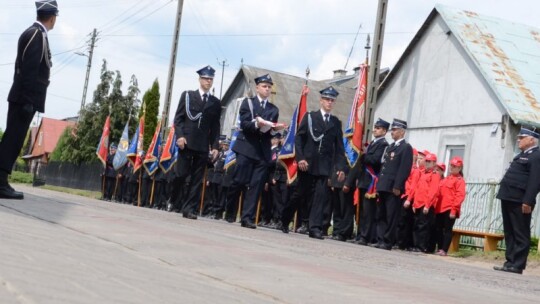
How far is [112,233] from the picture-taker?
6535 mm

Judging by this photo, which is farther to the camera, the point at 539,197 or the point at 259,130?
the point at 539,197

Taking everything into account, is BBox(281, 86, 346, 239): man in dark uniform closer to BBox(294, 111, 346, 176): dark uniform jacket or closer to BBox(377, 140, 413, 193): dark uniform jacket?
BBox(294, 111, 346, 176): dark uniform jacket

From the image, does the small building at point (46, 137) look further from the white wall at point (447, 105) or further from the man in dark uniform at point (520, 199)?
the man in dark uniform at point (520, 199)

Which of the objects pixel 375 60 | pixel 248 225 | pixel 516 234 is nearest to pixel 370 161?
pixel 248 225

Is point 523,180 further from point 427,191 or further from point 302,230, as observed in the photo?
point 302,230

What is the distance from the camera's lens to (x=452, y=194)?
49.2 feet

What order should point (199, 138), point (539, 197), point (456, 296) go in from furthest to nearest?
point (539, 197) < point (199, 138) < point (456, 296)

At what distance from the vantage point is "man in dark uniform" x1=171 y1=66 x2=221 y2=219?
11852mm

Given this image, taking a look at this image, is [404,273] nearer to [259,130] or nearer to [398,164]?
[259,130]

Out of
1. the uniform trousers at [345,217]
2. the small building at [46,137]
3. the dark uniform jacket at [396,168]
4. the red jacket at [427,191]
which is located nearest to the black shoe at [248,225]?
the dark uniform jacket at [396,168]

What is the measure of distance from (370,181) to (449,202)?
1.66m

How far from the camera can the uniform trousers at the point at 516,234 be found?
35.3 ft

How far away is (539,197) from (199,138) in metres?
8.73

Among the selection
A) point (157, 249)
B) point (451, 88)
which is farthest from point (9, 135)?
point (451, 88)
